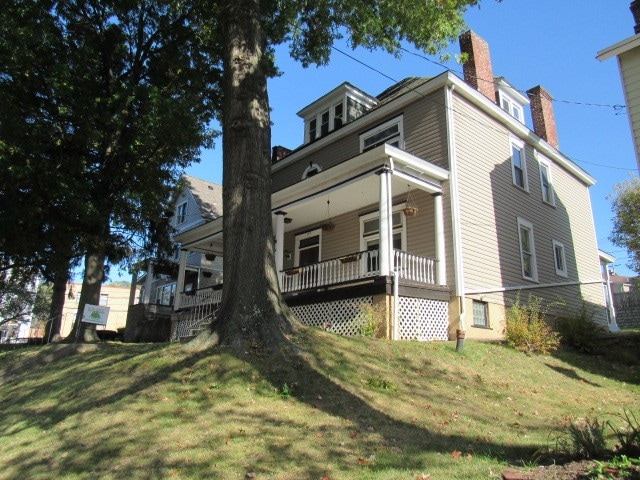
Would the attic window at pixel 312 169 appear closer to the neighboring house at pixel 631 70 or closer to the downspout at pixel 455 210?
the downspout at pixel 455 210

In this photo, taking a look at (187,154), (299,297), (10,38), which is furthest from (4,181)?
(299,297)

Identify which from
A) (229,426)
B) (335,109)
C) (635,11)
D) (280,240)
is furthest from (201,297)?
(635,11)

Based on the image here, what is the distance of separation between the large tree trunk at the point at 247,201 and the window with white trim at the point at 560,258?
12.9 m

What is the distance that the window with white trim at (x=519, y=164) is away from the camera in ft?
55.4

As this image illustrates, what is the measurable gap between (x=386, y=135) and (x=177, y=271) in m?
15.3

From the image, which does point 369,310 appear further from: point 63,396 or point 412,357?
point 63,396

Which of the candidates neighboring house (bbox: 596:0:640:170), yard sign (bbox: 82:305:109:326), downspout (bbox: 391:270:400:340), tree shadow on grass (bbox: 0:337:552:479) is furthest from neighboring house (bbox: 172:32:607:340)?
tree shadow on grass (bbox: 0:337:552:479)

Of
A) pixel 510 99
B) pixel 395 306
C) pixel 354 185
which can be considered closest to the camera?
pixel 395 306

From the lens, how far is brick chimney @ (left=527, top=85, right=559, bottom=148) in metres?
19.2

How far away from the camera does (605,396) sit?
29.1ft

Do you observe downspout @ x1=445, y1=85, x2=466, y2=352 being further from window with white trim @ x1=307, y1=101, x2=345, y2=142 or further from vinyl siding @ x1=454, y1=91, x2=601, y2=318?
window with white trim @ x1=307, y1=101, x2=345, y2=142

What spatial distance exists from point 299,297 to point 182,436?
903cm

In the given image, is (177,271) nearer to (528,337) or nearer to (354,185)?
(354,185)

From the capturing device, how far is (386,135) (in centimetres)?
1623
